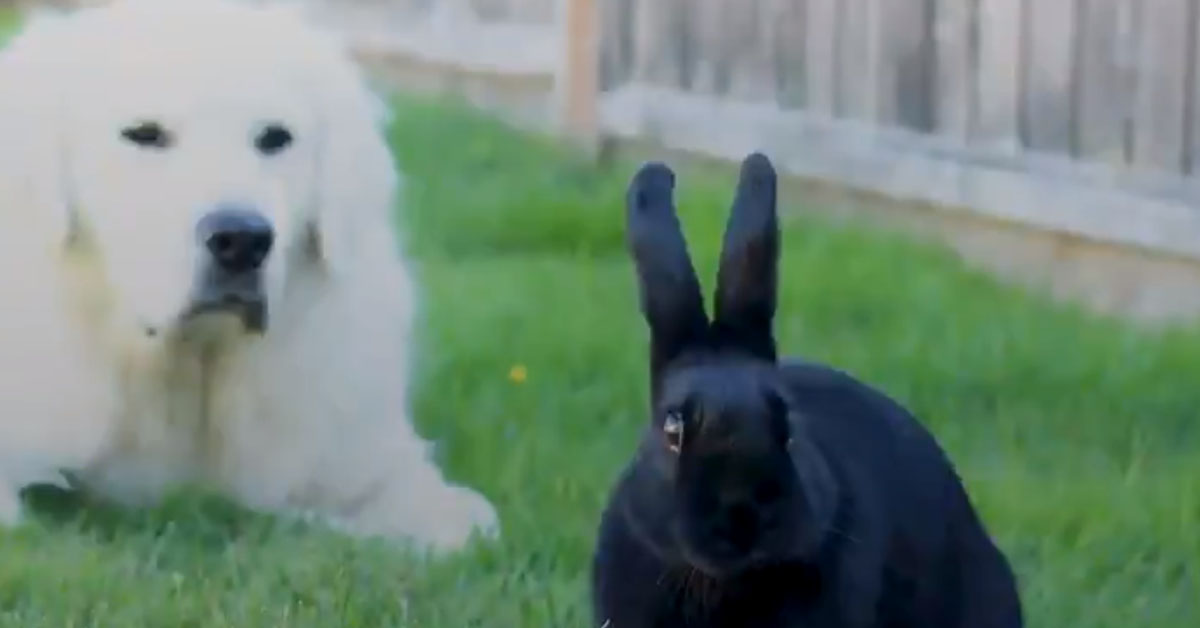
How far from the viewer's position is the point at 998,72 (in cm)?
626

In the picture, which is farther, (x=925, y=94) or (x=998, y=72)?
(x=925, y=94)

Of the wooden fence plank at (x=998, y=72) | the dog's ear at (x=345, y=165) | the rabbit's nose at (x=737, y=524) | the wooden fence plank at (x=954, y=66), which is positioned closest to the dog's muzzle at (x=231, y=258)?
the dog's ear at (x=345, y=165)

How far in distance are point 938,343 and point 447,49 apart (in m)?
5.07

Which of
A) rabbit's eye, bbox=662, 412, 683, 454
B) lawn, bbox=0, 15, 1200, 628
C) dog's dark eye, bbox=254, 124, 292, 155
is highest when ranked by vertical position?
dog's dark eye, bbox=254, 124, 292, 155

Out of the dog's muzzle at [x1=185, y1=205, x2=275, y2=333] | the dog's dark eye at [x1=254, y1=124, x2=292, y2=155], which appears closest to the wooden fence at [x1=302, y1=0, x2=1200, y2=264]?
the dog's dark eye at [x1=254, y1=124, x2=292, y2=155]

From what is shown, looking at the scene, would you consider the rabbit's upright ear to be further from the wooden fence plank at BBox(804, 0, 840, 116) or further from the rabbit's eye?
the wooden fence plank at BBox(804, 0, 840, 116)

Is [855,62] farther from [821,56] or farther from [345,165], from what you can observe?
[345,165]

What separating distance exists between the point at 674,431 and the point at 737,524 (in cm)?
12

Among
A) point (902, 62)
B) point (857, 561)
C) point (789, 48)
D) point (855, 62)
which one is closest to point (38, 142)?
point (857, 561)

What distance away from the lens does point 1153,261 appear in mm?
5797

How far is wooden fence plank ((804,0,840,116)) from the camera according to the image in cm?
694

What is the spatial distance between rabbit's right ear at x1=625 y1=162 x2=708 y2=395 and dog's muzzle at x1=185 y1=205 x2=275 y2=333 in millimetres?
1158

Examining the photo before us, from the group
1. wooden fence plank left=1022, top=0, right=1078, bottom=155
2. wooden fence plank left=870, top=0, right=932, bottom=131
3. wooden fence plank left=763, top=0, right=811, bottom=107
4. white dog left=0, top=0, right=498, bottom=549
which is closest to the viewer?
white dog left=0, top=0, right=498, bottom=549

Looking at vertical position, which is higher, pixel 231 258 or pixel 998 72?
pixel 231 258
